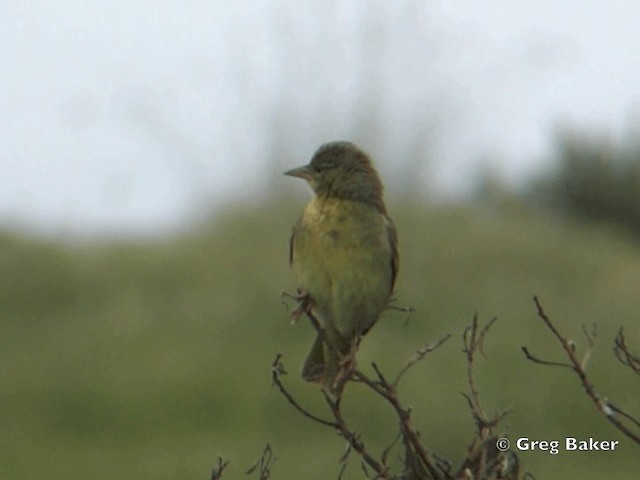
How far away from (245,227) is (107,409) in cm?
378

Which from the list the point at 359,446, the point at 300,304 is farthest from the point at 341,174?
the point at 359,446

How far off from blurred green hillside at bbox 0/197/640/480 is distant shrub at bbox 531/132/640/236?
109 inches

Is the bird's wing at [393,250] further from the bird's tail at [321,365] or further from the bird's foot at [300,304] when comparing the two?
the bird's tail at [321,365]

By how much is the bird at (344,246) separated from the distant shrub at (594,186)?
1221 cm

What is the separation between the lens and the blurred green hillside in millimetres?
8930

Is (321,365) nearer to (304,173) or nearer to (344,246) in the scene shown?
(344,246)

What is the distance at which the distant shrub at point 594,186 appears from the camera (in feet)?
51.6

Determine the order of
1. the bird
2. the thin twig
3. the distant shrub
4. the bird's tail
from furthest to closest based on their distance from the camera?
the distant shrub < the bird < the bird's tail < the thin twig

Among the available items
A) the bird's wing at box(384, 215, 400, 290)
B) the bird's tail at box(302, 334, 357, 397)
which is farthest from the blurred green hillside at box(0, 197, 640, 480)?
the bird's tail at box(302, 334, 357, 397)

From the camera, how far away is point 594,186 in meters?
15.7

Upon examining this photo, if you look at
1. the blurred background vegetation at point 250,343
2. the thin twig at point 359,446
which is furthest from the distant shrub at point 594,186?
the thin twig at point 359,446

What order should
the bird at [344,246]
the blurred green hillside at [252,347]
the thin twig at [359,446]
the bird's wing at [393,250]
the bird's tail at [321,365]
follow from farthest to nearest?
the blurred green hillside at [252,347], the bird's wing at [393,250], the bird at [344,246], the bird's tail at [321,365], the thin twig at [359,446]

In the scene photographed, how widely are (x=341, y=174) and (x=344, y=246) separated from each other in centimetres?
21

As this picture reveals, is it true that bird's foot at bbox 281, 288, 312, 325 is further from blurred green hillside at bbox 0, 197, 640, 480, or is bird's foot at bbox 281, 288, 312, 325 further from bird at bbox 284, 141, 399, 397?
blurred green hillside at bbox 0, 197, 640, 480
